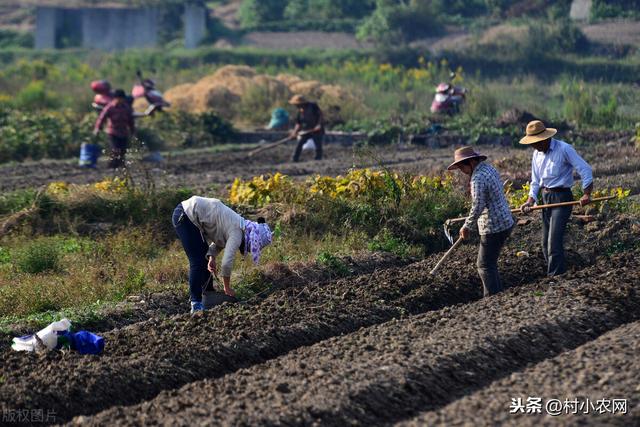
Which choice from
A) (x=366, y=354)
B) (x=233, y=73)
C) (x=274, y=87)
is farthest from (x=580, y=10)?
(x=366, y=354)

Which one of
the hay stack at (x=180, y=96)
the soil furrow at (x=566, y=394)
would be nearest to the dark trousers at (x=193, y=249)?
the soil furrow at (x=566, y=394)

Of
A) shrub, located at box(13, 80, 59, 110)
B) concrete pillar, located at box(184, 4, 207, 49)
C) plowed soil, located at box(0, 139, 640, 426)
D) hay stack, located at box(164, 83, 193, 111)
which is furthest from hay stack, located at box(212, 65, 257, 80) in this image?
plowed soil, located at box(0, 139, 640, 426)

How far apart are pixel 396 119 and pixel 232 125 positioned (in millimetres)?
3580

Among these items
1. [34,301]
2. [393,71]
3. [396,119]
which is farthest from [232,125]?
[34,301]

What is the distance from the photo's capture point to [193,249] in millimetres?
10555

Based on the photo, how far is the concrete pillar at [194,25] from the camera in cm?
4641

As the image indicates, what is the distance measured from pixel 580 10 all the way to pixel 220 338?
34075 mm

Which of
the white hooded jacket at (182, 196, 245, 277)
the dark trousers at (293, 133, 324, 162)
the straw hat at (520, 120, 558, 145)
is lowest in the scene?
the dark trousers at (293, 133, 324, 162)

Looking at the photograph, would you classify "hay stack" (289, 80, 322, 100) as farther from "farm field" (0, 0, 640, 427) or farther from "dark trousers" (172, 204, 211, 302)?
"dark trousers" (172, 204, 211, 302)

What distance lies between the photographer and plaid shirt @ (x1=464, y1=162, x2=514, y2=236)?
10.6 metres

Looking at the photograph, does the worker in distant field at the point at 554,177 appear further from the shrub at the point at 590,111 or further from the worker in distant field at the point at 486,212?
the shrub at the point at 590,111

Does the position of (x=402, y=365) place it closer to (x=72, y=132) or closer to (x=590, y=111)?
(x=72, y=132)

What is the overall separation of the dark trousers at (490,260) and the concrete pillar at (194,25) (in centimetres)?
3619

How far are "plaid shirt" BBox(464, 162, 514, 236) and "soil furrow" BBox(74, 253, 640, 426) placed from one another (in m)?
0.63
